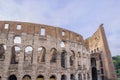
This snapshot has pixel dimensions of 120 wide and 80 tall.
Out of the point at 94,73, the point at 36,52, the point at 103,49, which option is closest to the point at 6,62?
the point at 36,52

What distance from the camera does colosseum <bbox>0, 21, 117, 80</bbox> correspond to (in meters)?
18.3

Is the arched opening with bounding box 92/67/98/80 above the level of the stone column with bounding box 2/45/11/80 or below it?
below

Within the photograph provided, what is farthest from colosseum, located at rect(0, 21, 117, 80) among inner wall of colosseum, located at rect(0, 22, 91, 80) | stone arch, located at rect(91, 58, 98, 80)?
stone arch, located at rect(91, 58, 98, 80)

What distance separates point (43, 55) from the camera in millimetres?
22266

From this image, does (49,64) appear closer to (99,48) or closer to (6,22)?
(6,22)

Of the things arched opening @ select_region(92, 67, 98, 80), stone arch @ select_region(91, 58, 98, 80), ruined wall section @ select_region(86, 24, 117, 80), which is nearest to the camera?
ruined wall section @ select_region(86, 24, 117, 80)

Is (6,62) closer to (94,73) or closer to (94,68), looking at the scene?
(94,68)

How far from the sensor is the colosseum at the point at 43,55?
18266 millimetres

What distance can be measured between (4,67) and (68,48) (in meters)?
9.83

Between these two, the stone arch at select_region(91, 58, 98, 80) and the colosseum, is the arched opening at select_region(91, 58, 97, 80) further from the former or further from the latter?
the colosseum

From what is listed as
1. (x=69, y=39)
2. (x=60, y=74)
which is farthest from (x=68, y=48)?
(x=60, y=74)

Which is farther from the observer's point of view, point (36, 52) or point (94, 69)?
point (94, 69)

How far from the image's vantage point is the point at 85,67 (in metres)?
26.5

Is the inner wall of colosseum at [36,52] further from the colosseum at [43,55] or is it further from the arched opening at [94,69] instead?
the arched opening at [94,69]
